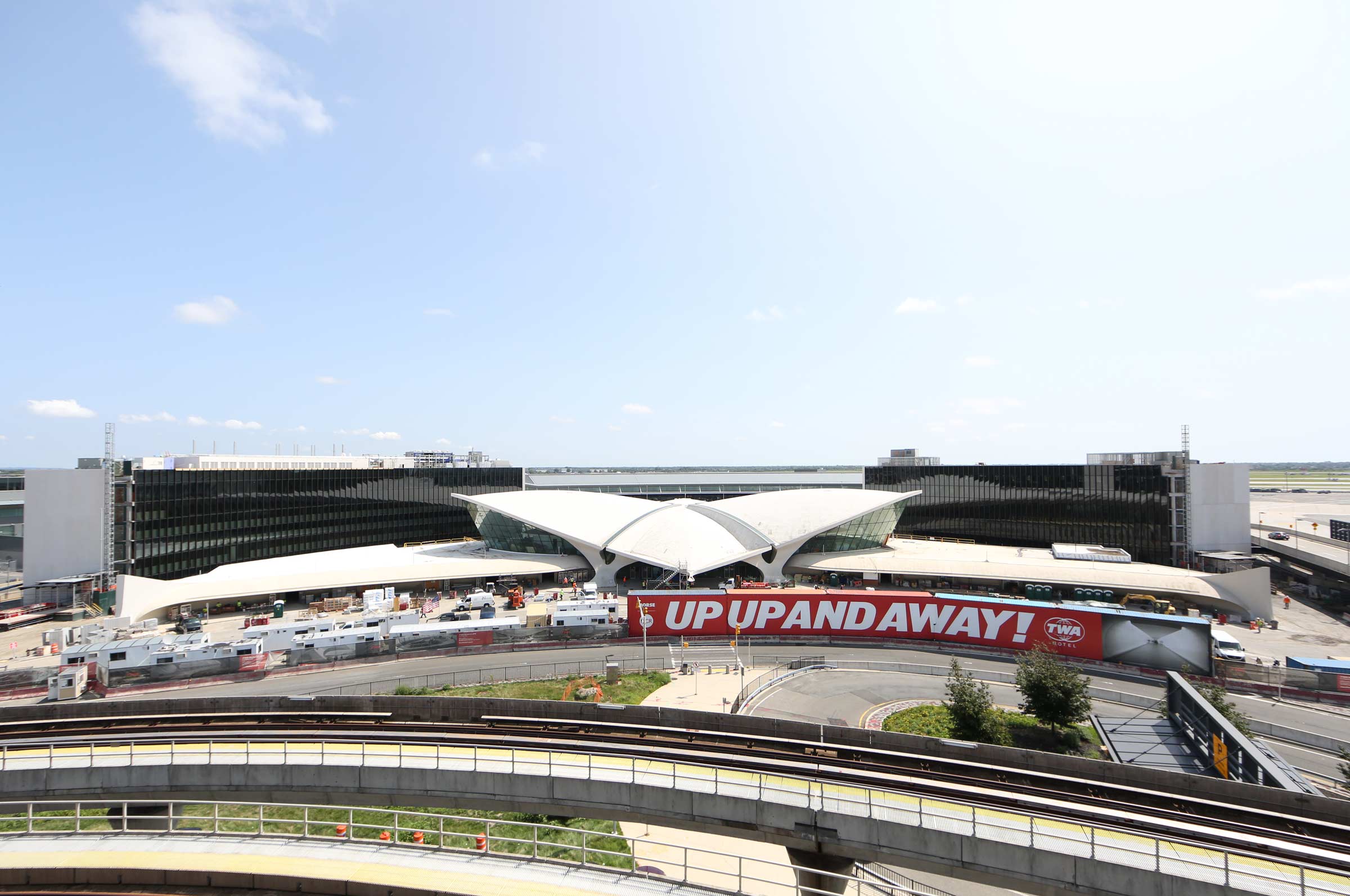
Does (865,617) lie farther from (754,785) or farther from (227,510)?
(227,510)

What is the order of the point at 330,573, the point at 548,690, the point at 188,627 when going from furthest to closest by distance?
1. the point at 330,573
2. the point at 188,627
3. the point at 548,690

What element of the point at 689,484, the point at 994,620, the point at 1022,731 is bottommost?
the point at 1022,731

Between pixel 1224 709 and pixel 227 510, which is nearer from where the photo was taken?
pixel 1224 709

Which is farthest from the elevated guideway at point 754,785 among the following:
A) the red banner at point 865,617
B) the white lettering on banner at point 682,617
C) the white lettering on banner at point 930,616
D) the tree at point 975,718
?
the white lettering on banner at point 930,616

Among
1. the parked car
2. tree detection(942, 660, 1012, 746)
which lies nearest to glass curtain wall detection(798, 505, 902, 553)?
tree detection(942, 660, 1012, 746)

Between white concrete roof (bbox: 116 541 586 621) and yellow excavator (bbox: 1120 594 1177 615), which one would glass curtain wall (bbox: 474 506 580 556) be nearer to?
white concrete roof (bbox: 116 541 586 621)

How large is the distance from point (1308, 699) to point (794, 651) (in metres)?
23.5

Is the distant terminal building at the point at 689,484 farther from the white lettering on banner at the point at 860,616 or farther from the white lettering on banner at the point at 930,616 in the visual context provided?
the white lettering on banner at the point at 930,616

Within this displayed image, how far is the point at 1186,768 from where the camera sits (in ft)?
66.6

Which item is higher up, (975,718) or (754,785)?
(754,785)

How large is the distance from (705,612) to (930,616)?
13.4 m

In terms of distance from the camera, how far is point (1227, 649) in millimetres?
31500

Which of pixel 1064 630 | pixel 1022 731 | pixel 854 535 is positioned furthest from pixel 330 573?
pixel 1064 630

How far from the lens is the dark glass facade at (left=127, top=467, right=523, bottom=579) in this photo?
5009cm
